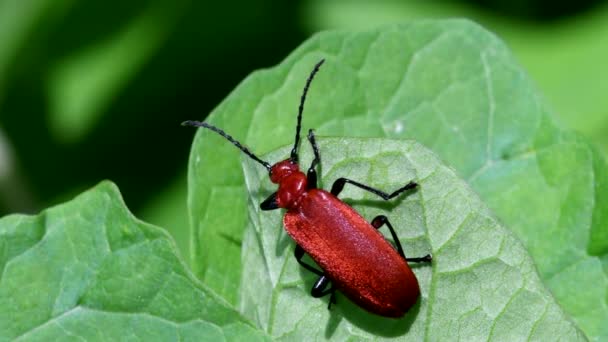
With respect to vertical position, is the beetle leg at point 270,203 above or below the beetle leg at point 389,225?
above

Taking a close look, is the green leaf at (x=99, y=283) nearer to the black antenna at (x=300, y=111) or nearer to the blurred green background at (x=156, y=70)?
the black antenna at (x=300, y=111)

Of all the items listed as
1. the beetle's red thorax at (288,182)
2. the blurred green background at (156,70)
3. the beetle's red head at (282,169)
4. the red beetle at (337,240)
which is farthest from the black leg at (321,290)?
the blurred green background at (156,70)

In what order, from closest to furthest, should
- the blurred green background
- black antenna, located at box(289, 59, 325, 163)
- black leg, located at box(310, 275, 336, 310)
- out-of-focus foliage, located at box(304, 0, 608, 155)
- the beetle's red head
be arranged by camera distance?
black leg, located at box(310, 275, 336, 310), black antenna, located at box(289, 59, 325, 163), the beetle's red head, out-of-focus foliage, located at box(304, 0, 608, 155), the blurred green background

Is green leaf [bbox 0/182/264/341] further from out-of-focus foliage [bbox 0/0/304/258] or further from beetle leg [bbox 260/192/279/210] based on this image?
out-of-focus foliage [bbox 0/0/304/258]

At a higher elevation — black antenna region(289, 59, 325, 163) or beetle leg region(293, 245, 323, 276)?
black antenna region(289, 59, 325, 163)

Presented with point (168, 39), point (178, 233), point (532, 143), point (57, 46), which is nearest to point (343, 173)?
point (532, 143)

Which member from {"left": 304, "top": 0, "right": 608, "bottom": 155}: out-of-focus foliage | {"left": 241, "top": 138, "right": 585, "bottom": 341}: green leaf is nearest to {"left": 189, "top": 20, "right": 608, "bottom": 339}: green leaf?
{"left": 241, "top": 138, "right": 585, "bottom": 341}: green leaf

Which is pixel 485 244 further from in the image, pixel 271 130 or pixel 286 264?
pixel 271 130
